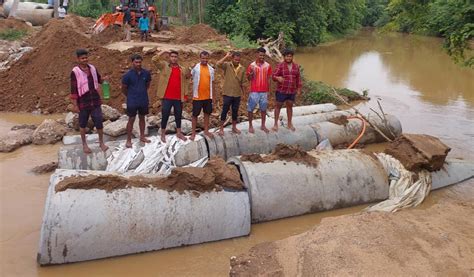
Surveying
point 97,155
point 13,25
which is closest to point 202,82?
point 97,155

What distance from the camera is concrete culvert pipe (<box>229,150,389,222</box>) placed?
6.67 m

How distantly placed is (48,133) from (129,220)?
491 cm

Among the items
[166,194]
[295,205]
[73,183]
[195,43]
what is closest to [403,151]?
[295,205]

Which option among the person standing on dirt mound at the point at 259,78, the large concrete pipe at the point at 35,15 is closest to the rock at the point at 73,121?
the person standing on dirt mound at the point at 259,78

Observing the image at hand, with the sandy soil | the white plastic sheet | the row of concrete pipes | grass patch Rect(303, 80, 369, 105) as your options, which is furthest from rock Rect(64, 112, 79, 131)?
grass patch Rect(303, 80, 369, 105)

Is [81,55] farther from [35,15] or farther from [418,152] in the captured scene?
[35,15]

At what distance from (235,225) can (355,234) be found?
5.03 ft

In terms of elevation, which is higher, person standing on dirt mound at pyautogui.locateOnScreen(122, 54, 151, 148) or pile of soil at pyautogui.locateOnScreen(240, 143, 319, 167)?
person standing on dirt mound at pyautogui.locateOnScreen(122, 54, 151, 148)

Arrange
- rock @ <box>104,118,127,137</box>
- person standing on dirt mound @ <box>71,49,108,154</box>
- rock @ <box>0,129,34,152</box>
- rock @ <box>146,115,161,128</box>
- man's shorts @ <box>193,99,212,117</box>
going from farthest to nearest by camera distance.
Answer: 1. rock @ <box>146,115,161,128</box>
2. rock @ <box>0,129,34,152</box>
3. rock @ <box>104,118,127,137</box>
4. man's shorts @ <box>193,99,212,117</box>
5. person standing on dirt mound @ <box>71,49,108,154</box>

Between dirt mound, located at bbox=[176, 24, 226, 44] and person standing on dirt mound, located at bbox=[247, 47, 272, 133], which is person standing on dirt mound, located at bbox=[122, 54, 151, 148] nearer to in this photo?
person standing on dirt mound, located at bbox=[247, 47, 272, 133]

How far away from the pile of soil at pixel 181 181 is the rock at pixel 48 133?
13.6ft

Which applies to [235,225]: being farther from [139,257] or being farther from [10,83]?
[10,83]

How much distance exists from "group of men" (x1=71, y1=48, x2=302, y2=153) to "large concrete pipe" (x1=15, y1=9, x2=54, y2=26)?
22305 mm

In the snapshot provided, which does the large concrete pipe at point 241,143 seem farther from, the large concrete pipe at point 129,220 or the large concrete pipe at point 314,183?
the large concrete pipe at point 129,220
